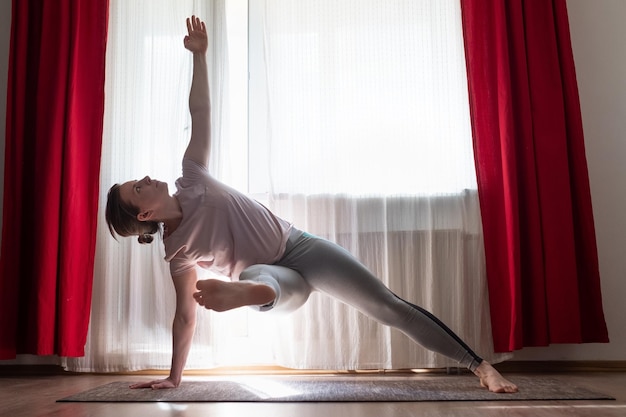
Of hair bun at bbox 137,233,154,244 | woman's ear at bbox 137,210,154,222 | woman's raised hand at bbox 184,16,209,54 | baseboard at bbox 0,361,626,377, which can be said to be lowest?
baseboard at bbox 0,361,626,377

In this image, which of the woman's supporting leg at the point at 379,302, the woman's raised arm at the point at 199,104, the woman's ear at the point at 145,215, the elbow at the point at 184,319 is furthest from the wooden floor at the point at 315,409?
the woman's raised arm at the point at 199,104

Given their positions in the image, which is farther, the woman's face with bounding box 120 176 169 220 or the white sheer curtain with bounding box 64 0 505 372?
the white sheer curtain with bounding box 64 0 505 372

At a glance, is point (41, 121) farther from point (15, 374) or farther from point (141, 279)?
point (15, 374)

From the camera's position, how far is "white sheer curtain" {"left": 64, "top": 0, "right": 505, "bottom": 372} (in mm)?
2992

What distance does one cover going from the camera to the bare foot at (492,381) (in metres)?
2.25

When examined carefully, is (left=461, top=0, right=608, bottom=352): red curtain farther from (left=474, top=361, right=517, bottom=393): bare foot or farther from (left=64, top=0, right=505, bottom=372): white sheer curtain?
(left=474, top=361, right=517, bottom=393): bare foot

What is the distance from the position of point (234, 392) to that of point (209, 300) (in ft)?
1.99

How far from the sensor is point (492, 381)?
2.29 metres

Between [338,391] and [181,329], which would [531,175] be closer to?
[338,391]

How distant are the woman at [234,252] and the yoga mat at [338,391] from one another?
4.6 inches

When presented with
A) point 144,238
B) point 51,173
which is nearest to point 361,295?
point 144,238

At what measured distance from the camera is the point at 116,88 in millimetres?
3262

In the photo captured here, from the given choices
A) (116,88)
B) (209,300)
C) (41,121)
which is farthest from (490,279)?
(41,121)

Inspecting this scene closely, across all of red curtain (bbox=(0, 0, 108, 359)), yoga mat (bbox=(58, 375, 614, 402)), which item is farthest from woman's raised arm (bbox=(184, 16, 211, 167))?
yoga mat (bbox=(58, 375, 614, 402))
